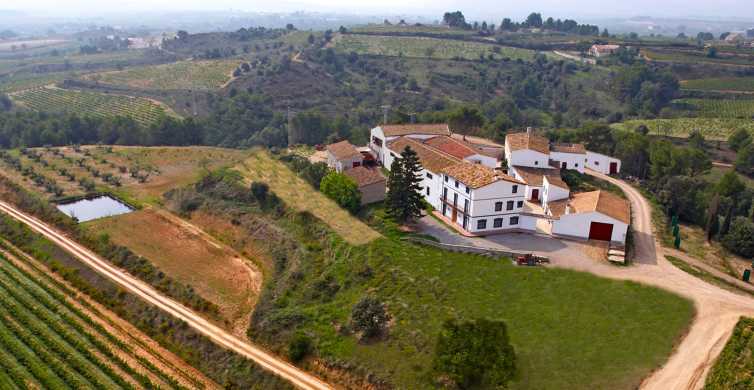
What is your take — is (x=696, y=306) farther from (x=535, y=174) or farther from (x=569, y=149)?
(x=569, y=149)

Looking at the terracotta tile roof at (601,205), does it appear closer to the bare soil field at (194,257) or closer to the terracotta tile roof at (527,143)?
the terracotta tile roof at (527,143)

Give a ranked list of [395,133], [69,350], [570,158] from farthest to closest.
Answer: [395,133] → [570,158] → [69,350]

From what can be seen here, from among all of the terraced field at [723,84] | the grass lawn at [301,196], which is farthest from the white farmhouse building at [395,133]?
the terraced field at [723,84]

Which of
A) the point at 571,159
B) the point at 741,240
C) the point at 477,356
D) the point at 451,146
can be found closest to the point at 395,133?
the point at 451,146

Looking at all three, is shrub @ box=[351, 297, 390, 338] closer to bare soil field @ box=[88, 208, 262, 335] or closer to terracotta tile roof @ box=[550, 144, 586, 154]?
bare soil field @ box=[88, 208, 262, 335]

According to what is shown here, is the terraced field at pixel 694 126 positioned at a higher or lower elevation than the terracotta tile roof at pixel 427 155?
lower

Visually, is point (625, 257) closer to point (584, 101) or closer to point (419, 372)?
point (419, 372)

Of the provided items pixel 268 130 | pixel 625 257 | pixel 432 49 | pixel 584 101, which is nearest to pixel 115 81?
pixel 268 130
